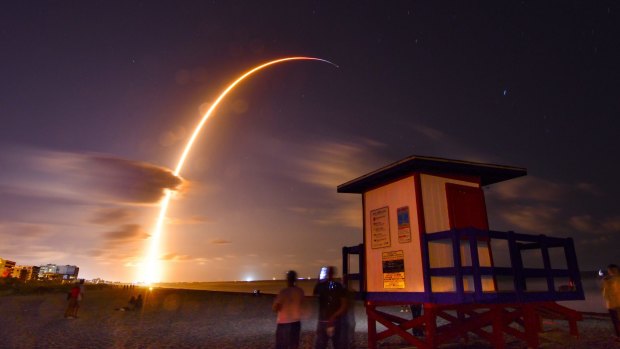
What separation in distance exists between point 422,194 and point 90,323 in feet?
60.2

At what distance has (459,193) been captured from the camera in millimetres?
10164

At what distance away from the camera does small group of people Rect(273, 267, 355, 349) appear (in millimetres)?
7418

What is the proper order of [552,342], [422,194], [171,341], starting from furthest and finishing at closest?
[171,341]
[552,342]
[422,194]

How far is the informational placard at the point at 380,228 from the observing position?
1039 centimetres

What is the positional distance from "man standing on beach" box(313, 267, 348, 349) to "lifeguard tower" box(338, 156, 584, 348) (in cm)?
205

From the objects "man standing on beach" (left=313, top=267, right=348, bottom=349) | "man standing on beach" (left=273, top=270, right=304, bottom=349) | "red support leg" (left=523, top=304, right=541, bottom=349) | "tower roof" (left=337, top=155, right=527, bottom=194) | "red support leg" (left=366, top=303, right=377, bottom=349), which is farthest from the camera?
"red support leg" (left=366, top=303, right=377, bottom=349)

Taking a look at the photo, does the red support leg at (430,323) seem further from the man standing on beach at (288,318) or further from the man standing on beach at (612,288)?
the man standing on beach at (612,288)

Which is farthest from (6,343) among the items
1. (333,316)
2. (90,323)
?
(333,316)

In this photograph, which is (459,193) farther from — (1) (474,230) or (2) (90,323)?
(2) (90,323)

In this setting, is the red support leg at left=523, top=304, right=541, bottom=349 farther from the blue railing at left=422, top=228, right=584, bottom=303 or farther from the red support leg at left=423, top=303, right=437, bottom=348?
the red support leg at left=423, top=303, right=437, bottom=348

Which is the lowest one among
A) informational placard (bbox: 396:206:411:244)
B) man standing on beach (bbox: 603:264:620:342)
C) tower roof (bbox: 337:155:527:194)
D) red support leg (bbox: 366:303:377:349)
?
red support leg (bbox: 366:303:377:349)

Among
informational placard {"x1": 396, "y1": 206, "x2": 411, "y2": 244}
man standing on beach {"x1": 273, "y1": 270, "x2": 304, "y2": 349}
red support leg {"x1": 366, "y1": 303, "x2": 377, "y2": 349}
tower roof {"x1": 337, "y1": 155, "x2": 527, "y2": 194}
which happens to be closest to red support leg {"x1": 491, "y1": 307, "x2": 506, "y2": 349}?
informational placard {"x1": 396, "y1": 206, "x2": 411, "y2": 244}

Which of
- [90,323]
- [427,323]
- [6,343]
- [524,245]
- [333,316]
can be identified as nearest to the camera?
[333,316]

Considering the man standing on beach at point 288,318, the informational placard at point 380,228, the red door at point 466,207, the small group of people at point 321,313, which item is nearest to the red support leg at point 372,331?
the informational placard at point 380,228
